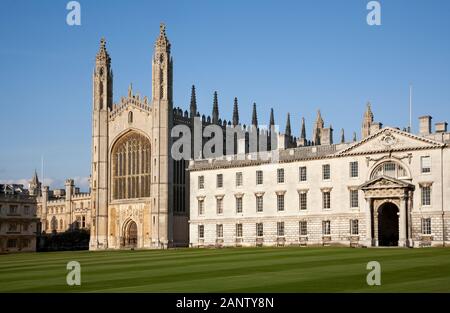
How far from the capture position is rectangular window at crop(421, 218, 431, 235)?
57.3m

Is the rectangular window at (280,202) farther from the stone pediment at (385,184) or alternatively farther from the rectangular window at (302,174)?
the stone pediment at (385,184)

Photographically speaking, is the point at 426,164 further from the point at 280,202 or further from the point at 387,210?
the point at 280,202

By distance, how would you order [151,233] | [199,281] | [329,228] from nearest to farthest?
[199,281] < [329,228] < [151,233]

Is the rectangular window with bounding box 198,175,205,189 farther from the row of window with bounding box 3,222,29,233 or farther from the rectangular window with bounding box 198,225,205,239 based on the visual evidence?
the row of window with bounding box 3,222,29,233

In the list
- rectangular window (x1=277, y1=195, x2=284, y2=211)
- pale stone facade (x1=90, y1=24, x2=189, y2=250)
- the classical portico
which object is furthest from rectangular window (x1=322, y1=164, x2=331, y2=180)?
pale stone facade (x1=90, y1=24, x2=189, y2=250)

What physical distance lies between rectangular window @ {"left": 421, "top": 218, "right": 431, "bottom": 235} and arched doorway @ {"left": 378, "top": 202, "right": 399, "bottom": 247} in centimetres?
360

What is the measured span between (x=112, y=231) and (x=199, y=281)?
60802 mm

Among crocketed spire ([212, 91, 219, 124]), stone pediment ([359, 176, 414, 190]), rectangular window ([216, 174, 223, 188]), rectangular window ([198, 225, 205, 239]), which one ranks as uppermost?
crocketed spire ([212, 91, 219, 124])

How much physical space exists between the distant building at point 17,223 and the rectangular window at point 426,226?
5210 cm

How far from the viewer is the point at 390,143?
5947 centimetres

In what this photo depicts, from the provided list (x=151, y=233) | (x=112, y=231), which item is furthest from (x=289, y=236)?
(x=112, y=231)

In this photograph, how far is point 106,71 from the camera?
87.2 metres

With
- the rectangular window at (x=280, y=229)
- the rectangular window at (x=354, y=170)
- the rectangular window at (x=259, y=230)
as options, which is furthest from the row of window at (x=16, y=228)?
the rectangular window at (x=354, y=170)
